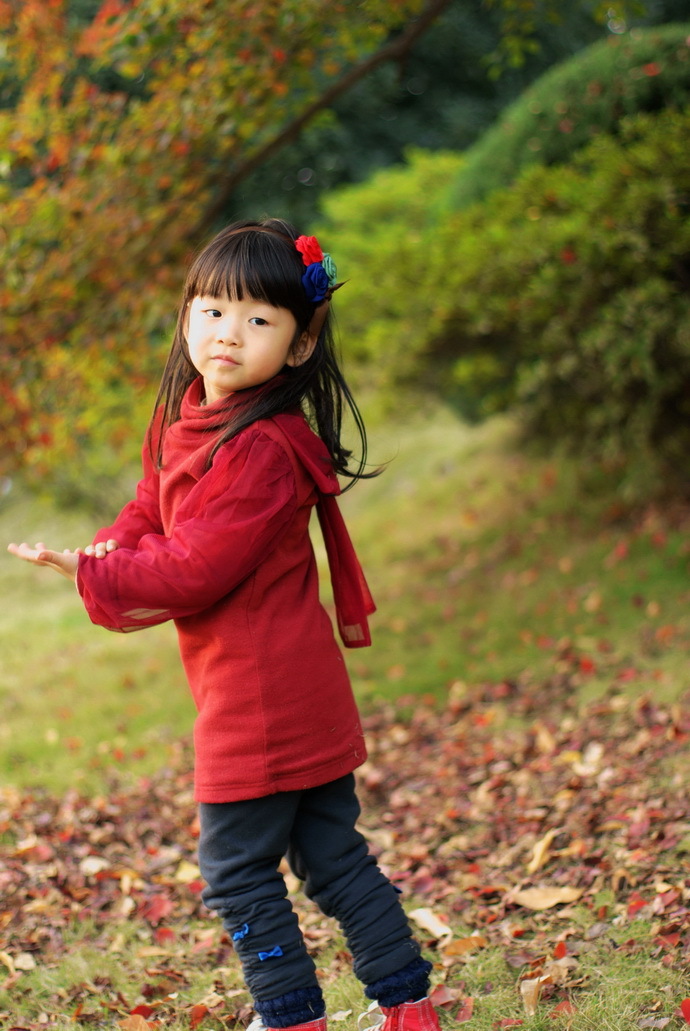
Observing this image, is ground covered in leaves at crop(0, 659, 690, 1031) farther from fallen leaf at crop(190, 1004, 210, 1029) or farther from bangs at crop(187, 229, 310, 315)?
bangs at crop(187, 229, 310, 315)

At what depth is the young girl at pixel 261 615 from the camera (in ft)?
6.36

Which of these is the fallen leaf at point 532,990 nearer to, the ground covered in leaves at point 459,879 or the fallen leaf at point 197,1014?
the ground covered in leaves at point 459,879

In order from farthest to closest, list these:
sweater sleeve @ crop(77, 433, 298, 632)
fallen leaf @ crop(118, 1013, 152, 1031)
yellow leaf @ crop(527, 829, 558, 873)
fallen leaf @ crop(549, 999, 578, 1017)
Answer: yellow leaf @ crop(527, 829, 558, 873) → fallen leaf @ crop(118, 1013, 152, 1031) → fallen leaf @ crop(549, 999, 578, 1017) → sweater sleeve @ crop(77, 433, 298, 632)

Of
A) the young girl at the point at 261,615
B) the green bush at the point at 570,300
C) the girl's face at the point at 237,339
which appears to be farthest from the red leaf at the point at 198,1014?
the green bush at the point at 570,300

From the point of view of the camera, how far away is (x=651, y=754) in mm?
3590

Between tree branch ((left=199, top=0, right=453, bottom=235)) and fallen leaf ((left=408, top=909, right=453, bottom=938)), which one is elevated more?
tree branch ((left=199, top=0, right=453, bottom=235))

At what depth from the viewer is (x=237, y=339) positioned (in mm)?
2012

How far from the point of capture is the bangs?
79.5 inches

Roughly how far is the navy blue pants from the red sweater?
9 centimetres

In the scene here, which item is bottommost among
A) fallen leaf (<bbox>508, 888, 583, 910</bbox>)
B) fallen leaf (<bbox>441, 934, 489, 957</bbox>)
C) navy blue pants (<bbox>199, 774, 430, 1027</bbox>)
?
fallen leaf (<bbox>508, 888, 583, 910</bbox>)

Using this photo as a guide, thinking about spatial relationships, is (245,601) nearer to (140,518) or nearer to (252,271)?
(140,518)

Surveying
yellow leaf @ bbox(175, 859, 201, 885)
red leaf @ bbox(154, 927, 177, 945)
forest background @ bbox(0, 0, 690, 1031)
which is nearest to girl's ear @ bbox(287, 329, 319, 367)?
forest background @ bbox(0, 0, 690, 1031)

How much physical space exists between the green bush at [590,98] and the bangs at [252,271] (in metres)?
4.06

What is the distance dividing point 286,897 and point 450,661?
3.19m
